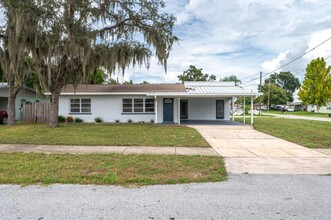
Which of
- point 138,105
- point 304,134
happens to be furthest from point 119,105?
point 304,134

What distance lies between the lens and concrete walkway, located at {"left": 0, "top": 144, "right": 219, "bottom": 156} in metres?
7.80

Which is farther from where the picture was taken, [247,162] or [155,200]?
[247,162]

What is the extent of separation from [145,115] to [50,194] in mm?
15026

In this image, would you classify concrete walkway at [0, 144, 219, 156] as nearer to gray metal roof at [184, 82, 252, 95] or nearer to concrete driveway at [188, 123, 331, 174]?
concrete driveway at [188, 123, 331, 174]

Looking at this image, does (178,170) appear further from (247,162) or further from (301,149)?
(301,149)

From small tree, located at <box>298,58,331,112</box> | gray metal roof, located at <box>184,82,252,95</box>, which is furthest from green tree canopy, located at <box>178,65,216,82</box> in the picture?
gray metal roof, located at <box>184,82,252,95</box>

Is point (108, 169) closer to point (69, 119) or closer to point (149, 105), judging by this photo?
point (149, 105)

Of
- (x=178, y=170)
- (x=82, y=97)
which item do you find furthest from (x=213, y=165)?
(x=82, y=97)

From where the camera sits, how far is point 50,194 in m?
4.17

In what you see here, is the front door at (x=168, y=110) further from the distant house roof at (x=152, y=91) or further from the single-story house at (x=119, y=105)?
the distant house roof at (x=152, y=91)

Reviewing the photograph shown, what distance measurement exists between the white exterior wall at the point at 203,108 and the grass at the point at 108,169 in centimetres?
1505

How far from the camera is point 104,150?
8.12m

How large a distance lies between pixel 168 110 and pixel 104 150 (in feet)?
36.6

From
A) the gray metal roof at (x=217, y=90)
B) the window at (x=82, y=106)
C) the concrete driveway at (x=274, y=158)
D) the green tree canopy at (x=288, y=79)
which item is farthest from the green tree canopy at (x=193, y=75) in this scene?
the green tree canopy at (x=288, y=79)
